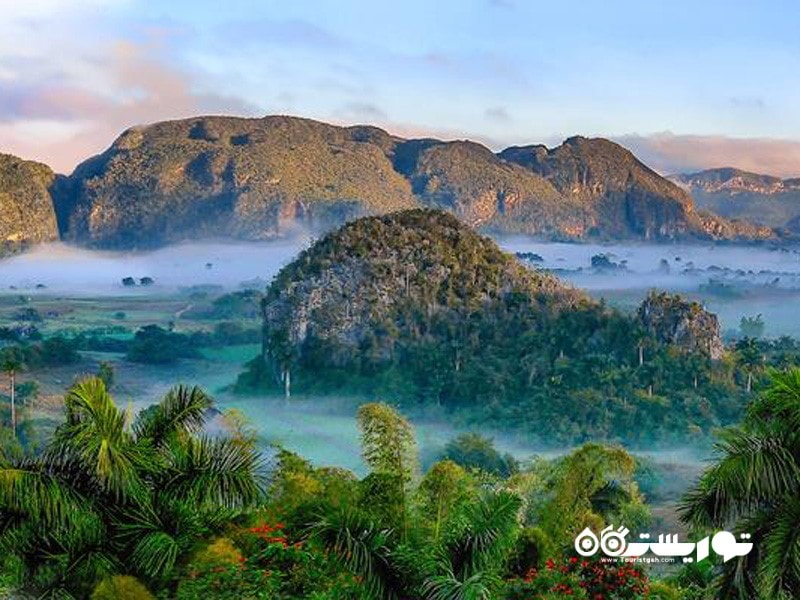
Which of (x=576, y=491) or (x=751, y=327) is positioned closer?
(x=576, y=491)

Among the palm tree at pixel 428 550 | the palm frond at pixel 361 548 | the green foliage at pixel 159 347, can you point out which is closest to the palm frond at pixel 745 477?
the palm tree at pixel 428 550

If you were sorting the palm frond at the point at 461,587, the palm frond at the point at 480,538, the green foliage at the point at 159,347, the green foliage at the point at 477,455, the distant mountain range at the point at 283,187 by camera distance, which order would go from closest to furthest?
1. the palm frond at the point at 461,587
2. the palm frond at the point at 480,538
3. the green foliage at the point at 477,455
4. the green foliage at the point at 159,347
5. the distant mountain range at the point at 283,187

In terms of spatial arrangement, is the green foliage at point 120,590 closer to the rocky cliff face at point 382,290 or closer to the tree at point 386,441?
the tree at point 386,441

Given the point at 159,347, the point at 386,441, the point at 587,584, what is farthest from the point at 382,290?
the point at 587,584

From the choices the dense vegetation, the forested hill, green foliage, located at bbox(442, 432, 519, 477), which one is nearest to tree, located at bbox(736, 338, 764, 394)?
the forested hill

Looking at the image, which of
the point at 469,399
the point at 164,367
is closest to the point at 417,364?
the point at 469,399

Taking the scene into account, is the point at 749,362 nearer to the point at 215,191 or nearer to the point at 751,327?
the point at 751,327

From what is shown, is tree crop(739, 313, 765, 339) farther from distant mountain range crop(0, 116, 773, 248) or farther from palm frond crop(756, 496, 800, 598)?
palm frond crop(756, 496, 800, 598)
